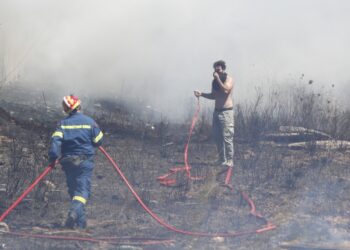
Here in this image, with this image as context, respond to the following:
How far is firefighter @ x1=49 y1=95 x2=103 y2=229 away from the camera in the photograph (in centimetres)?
661

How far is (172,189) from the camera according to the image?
8.28 metres

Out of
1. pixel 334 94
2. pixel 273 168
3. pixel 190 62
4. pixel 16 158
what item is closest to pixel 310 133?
pixel 273 168

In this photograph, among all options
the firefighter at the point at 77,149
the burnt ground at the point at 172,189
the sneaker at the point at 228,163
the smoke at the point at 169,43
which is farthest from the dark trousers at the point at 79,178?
the smoke at the point at 169,43

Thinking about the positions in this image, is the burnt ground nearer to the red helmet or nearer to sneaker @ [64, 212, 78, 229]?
sneaker @ [64, 212, 78, 229]

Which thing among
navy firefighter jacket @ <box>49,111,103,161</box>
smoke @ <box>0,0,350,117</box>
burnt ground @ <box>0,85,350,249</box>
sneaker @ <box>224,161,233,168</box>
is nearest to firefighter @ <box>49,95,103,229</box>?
navy firefighter jacket @ <box>49,111,103,161</box>

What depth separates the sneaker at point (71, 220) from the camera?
6508 millimetres

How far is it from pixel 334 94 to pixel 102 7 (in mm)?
5367

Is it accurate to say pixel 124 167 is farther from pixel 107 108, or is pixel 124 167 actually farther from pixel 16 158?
pixel 107 108

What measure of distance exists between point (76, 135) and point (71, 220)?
90cm

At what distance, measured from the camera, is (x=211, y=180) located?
27.4ft

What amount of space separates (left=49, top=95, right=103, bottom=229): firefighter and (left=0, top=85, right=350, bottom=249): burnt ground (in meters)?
0.30

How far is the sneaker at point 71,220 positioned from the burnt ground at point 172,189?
15 cm

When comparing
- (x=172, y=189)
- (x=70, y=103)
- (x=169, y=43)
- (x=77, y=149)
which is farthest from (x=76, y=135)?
(x=169, y=43)

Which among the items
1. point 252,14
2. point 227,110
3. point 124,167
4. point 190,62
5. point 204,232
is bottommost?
point 204,232
